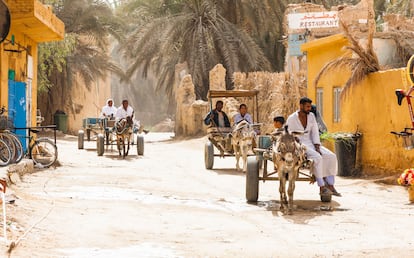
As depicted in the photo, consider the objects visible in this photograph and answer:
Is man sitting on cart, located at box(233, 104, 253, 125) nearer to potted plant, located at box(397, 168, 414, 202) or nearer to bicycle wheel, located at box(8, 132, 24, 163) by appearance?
bicycle wheel, located at box(8, 132, 24, 163)

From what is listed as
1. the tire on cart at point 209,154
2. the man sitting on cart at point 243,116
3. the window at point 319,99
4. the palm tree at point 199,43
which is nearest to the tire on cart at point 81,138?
the window at point 319,99

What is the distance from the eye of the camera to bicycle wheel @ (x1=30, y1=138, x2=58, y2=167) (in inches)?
712

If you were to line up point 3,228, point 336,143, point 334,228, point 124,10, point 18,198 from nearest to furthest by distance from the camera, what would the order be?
point 3,228 < point 334,228 < point 18,198 < point 336,143 < point 124,10

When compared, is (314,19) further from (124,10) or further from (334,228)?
(334,228)

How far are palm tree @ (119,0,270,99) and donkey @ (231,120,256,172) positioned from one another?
20312 mm

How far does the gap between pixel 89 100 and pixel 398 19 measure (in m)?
30.5

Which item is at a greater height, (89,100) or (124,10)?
(124,10)

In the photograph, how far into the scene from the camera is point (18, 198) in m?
11.0

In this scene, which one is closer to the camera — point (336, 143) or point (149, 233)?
point (149, 233)

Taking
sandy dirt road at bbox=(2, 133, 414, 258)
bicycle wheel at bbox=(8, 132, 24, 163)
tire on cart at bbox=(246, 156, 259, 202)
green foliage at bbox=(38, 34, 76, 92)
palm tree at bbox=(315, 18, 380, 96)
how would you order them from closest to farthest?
sandy dirt road at bbox=(2, 133, 414, 258), tire on cart at bbox=(246, 156, 259, 202), bicycle wheel at bbox=(8, 132, 24, 163), palm tree at bbox=(315, 18, 380, 96), green foliage at bbox=(38, 34, 76, 92)

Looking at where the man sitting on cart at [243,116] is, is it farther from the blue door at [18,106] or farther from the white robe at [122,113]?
the white robe at [122,113]

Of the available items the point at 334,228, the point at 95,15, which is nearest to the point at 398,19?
the point at 334,228

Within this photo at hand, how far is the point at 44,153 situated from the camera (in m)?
18.4

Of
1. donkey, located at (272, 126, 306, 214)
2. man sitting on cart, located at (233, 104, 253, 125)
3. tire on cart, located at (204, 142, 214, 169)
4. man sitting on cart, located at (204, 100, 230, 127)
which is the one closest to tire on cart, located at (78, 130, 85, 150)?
man sitting on cart, located at (204, 100, 230, 127)
